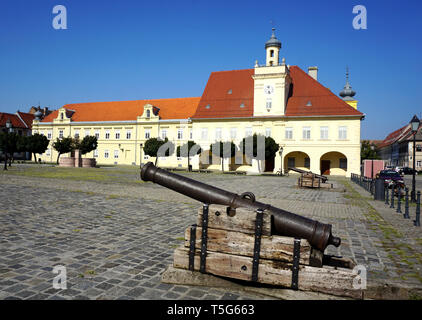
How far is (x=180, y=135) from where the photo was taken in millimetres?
46969

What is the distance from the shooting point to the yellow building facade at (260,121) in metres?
37.2

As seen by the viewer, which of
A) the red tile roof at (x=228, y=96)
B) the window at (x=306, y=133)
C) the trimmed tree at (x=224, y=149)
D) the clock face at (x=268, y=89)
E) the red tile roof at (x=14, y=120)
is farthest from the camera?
the red tile roof at (x=14, y=120)

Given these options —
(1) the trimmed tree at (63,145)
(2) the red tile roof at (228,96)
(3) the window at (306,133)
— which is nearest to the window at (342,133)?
(3) the window at (306,133)

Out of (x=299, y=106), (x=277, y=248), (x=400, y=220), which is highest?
(x=299, y=106)

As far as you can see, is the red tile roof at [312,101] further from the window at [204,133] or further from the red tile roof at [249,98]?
the window at [204,133]

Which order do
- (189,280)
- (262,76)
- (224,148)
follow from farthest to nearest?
(262,76)
(224,148)
(189,280)

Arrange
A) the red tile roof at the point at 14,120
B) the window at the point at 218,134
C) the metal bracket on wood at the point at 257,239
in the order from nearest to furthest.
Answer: the metal bracket on wood at the point at 257,239
the window at the point at 218,134
the red tile roof at the point at 14,120

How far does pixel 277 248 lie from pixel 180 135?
145ft

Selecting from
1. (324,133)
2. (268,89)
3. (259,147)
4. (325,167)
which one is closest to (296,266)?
(259,147)

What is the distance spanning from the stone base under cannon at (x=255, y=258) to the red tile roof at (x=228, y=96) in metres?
37.8

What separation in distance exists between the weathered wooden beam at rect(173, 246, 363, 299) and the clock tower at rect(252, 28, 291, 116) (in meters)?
37.0

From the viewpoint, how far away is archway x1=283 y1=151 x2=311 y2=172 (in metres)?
39.4
